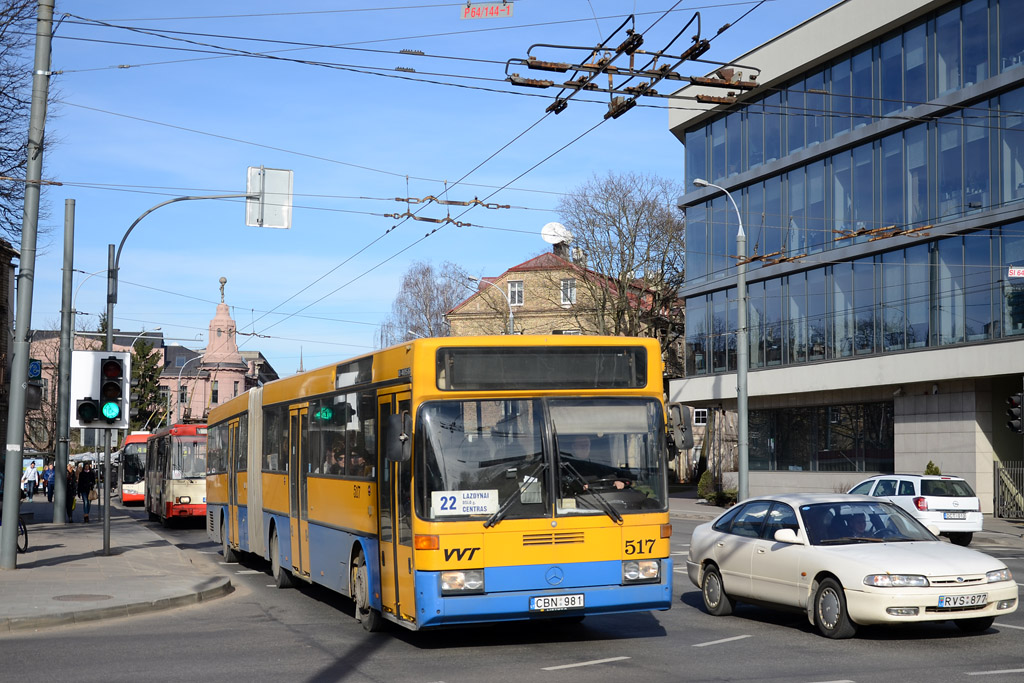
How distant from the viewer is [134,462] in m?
51.9

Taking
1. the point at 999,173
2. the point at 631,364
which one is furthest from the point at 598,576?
the point at 999,173

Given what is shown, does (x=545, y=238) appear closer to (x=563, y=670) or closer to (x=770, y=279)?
(x=770, y=279)

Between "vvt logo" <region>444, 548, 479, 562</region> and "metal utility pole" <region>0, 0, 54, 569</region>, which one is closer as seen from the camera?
"vvt logo" <region>444, 548, 479, 562</region>

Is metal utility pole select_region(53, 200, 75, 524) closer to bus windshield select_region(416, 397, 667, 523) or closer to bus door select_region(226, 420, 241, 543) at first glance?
bus door select_region(226, 420, 241, 543)

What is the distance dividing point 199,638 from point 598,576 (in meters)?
4.28

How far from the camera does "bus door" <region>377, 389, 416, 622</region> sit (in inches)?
408

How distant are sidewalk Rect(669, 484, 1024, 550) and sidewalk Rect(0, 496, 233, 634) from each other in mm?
13548

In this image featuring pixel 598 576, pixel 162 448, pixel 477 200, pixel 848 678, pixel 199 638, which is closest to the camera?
pixel 848 678

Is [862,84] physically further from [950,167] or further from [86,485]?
[86,485]

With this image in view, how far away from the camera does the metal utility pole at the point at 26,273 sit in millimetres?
17391

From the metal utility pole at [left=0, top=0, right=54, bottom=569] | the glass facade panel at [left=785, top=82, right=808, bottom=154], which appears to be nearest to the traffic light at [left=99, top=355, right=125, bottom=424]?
the metal utility pole at [left=0, top=0, right=54, bottom=569]

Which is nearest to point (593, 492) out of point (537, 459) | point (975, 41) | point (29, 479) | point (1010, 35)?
point (537, 459)

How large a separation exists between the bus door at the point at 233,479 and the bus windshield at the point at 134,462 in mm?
31032

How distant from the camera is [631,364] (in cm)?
1102
